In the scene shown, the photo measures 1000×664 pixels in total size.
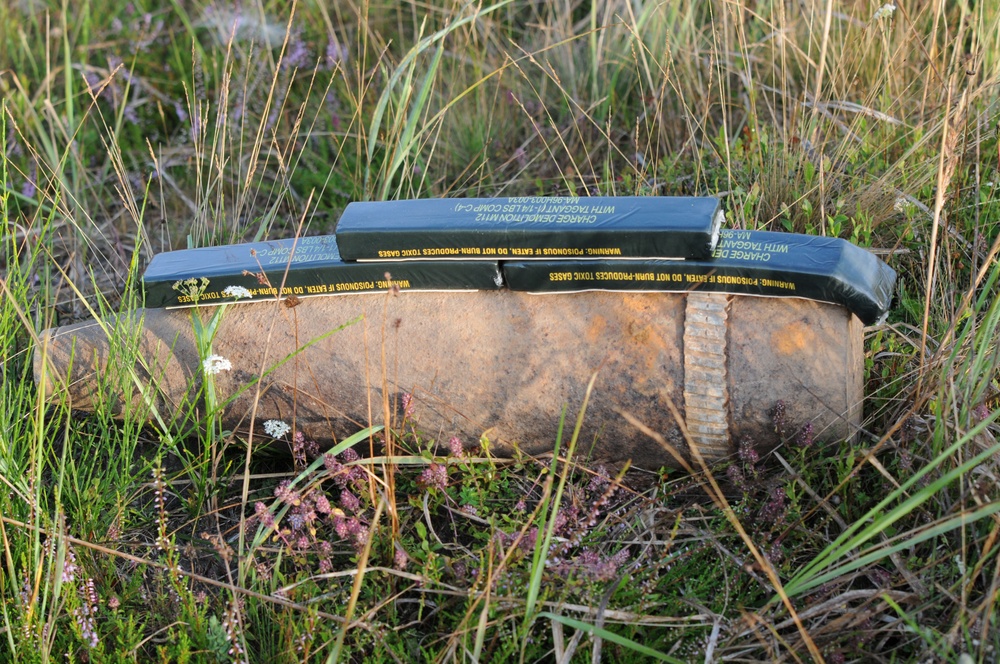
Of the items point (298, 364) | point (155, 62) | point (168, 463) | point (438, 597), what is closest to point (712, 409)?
→ point (438, 597)

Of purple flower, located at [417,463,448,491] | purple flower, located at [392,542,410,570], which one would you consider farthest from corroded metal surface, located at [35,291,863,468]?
purple flower, located at [392,542,410,570]

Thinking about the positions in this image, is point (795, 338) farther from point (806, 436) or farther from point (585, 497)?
point (585, 497)

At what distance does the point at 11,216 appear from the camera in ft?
11.0

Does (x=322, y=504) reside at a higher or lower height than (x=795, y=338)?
lower

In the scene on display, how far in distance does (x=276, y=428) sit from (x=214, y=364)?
0.68ft

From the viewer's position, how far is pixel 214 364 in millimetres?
2152

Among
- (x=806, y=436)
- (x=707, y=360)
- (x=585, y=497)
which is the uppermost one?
(x=707, y=360)

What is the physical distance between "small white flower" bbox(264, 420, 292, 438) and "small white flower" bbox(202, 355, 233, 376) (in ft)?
0.54

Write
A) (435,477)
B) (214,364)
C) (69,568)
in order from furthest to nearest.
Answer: (214,364) < (435,477) < (69,568)

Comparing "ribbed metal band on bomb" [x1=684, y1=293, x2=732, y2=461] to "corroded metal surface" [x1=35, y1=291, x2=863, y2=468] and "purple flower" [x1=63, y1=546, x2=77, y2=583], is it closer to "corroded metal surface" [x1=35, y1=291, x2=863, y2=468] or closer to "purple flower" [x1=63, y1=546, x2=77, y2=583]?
"corroded metal surface" [x1=35, y1=291, x2=863, y2=468]

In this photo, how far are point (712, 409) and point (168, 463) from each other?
139cm

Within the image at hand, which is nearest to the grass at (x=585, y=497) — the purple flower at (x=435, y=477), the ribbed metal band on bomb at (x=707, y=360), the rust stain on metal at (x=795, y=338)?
the purple flower at (x=435, y=477)

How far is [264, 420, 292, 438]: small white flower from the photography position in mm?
2158

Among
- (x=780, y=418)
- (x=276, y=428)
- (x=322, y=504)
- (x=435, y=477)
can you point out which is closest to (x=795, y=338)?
(x=780, y=418)
